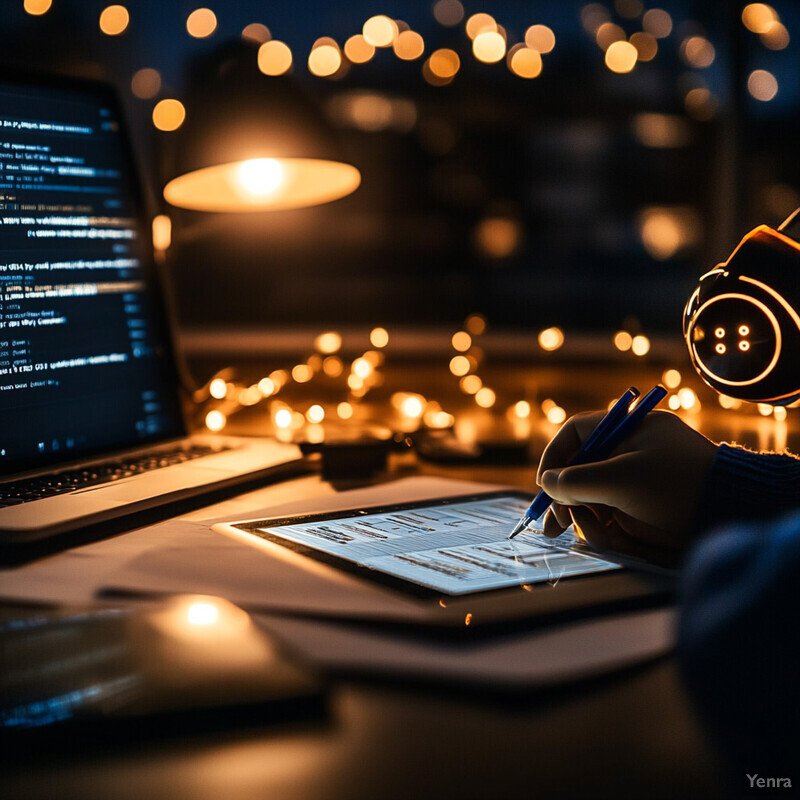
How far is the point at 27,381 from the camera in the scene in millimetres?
727

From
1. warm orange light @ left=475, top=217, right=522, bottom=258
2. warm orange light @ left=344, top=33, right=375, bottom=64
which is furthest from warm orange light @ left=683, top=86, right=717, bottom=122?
warm orange light @ left=344, top=33, right=375, bottom=64

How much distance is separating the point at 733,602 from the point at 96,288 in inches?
27.4

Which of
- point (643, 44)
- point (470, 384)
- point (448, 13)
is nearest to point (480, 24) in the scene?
point (448, 13)

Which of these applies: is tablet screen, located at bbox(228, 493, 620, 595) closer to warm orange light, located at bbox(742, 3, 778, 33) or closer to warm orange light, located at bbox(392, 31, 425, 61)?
warm orange light, located at bbox(742, 3, 778, 33)

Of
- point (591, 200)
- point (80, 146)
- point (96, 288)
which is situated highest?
point (591, 200)

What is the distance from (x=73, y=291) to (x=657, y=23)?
2.04 meters

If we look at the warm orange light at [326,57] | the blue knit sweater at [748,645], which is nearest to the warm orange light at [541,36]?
the warm orange light at [326,57]

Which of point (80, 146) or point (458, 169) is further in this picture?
point (458, 169)

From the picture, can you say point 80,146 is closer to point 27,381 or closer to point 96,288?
point 96,288

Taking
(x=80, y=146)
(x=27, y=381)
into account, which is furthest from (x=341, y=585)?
(x=80, y=146)

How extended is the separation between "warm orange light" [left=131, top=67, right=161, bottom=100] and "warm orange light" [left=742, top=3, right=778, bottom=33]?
159 centimetres

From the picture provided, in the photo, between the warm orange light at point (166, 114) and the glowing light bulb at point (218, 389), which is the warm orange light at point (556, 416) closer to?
the glowing light bulb at point (218, 389)

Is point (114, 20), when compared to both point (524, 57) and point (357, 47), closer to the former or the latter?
point (357, 47)

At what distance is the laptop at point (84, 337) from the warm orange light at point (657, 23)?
1.83 m
